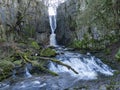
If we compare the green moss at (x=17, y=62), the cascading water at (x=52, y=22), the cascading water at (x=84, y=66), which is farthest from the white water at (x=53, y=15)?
the green moss at (x=17, y=62)

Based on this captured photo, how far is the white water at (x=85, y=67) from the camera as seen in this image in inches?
478

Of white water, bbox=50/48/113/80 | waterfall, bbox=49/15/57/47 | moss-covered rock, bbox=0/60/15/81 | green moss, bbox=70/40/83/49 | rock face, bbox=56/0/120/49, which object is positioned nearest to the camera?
moss-covered rock, bbox=0/60/15/81

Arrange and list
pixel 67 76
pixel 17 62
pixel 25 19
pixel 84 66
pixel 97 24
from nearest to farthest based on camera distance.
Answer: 1. pixel 67 76
2. pixel 17 62
3. pixel 84 66
4. pixel 97 24
5. pixel 25 19

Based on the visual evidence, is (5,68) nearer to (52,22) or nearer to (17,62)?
(17,62)

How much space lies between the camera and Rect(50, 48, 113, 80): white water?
39.8ft

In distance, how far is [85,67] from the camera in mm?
13875

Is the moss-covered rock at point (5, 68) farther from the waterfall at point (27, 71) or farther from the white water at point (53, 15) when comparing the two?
the white water at point (53, 15)

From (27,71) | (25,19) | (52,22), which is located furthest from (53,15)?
(27,71)

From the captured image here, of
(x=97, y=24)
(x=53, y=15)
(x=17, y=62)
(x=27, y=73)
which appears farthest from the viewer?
(x=53, y=15)

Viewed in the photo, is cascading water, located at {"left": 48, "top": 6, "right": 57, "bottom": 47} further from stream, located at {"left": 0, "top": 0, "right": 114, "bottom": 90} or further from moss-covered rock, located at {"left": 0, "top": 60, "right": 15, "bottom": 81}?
moss-covered rock, located at {"left": 0, "top": 60, "right": 15, "bottom": 81}

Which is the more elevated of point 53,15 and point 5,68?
point 53,15

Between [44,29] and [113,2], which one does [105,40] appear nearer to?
[113,2]

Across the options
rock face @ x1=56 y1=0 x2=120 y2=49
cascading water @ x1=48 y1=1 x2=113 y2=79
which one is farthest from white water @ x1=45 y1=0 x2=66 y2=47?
cascading water @ x1=48 y1=1 x2=113 y2=79

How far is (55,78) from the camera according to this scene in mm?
11531
